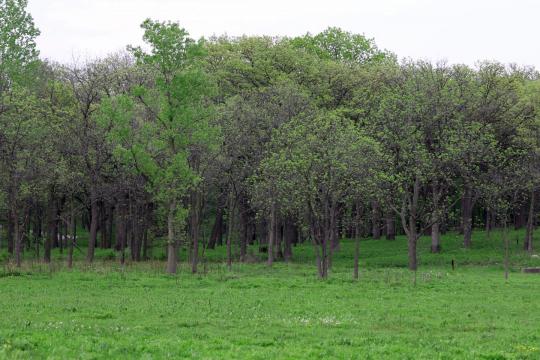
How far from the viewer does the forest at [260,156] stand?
4597 centimetres

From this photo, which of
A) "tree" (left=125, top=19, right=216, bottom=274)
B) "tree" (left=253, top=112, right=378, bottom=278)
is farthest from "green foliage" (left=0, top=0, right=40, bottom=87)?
"tree" (left=253, top=112, right=378, bottom=278)

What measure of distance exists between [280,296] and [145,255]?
116 ft

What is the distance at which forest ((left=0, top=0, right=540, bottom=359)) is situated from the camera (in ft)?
151

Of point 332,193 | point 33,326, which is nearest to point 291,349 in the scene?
point 33,326

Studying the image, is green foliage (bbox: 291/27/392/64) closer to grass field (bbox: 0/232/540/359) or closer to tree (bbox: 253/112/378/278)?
tree (bbox: 253/112/378/278)

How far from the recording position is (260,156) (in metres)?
56.8

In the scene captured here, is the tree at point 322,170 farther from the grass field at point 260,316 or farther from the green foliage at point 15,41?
the green foliage at point 15,41

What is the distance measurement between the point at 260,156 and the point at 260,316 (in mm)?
30672

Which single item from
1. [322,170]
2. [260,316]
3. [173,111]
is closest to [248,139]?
[173,111]

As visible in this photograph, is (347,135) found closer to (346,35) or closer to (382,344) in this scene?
(382,344)

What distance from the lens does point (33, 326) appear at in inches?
886

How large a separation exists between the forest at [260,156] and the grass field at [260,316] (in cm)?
59

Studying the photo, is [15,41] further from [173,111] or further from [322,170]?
[322,170]

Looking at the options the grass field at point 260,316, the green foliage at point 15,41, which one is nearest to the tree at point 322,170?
the grass field at point 260,316
